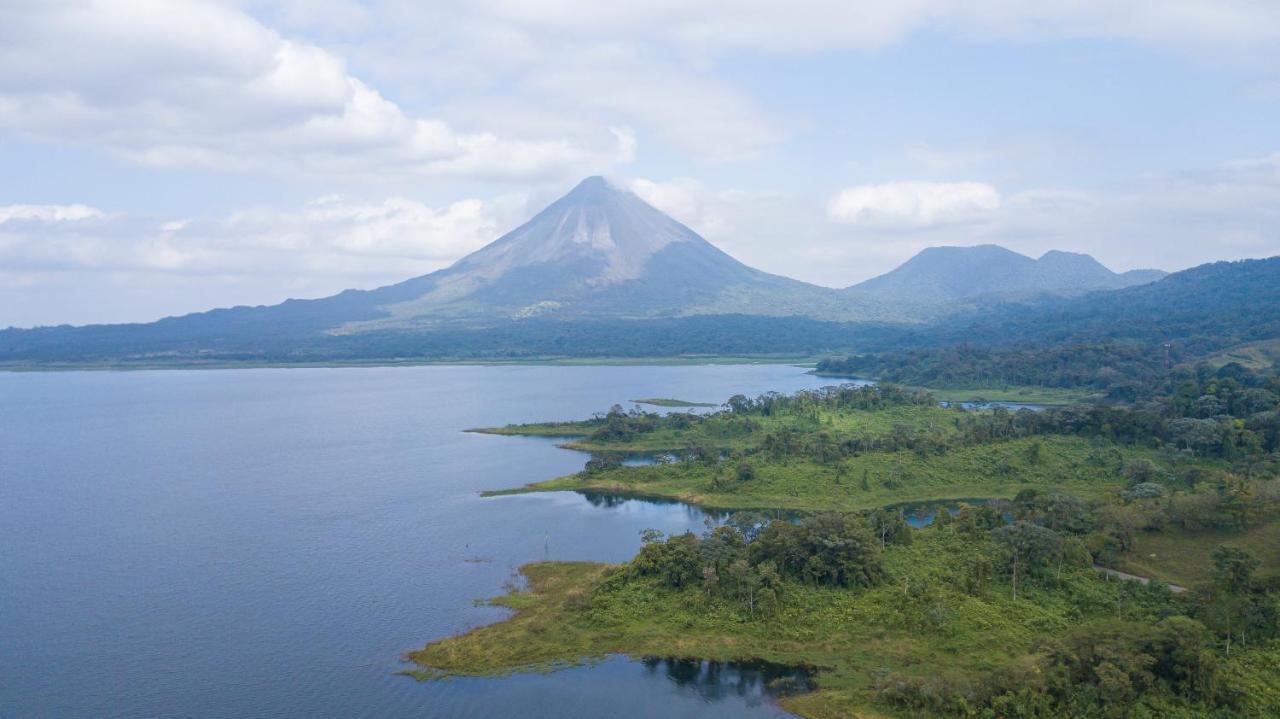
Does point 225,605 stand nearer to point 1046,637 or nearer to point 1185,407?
point 1046,637

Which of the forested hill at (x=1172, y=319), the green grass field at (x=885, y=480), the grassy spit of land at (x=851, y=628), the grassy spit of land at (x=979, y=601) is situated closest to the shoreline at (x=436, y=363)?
the forested hill at (x=1172, y=319)

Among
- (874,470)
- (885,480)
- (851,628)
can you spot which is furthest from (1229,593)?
(874,470)

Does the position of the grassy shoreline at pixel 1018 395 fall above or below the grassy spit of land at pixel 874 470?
above

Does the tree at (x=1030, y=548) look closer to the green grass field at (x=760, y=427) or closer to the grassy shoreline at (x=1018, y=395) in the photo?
the green grass field at (x=760, y=427)

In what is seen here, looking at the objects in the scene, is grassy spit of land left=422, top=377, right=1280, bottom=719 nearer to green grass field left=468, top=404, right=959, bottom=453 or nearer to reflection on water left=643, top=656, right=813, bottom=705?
reflection on water left=643, top=656, right=813, bottom=705

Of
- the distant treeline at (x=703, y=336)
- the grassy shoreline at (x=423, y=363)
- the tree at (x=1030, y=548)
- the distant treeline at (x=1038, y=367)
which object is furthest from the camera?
the distant treeline at (x=703, y=336)

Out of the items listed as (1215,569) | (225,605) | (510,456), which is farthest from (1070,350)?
(225,605)
